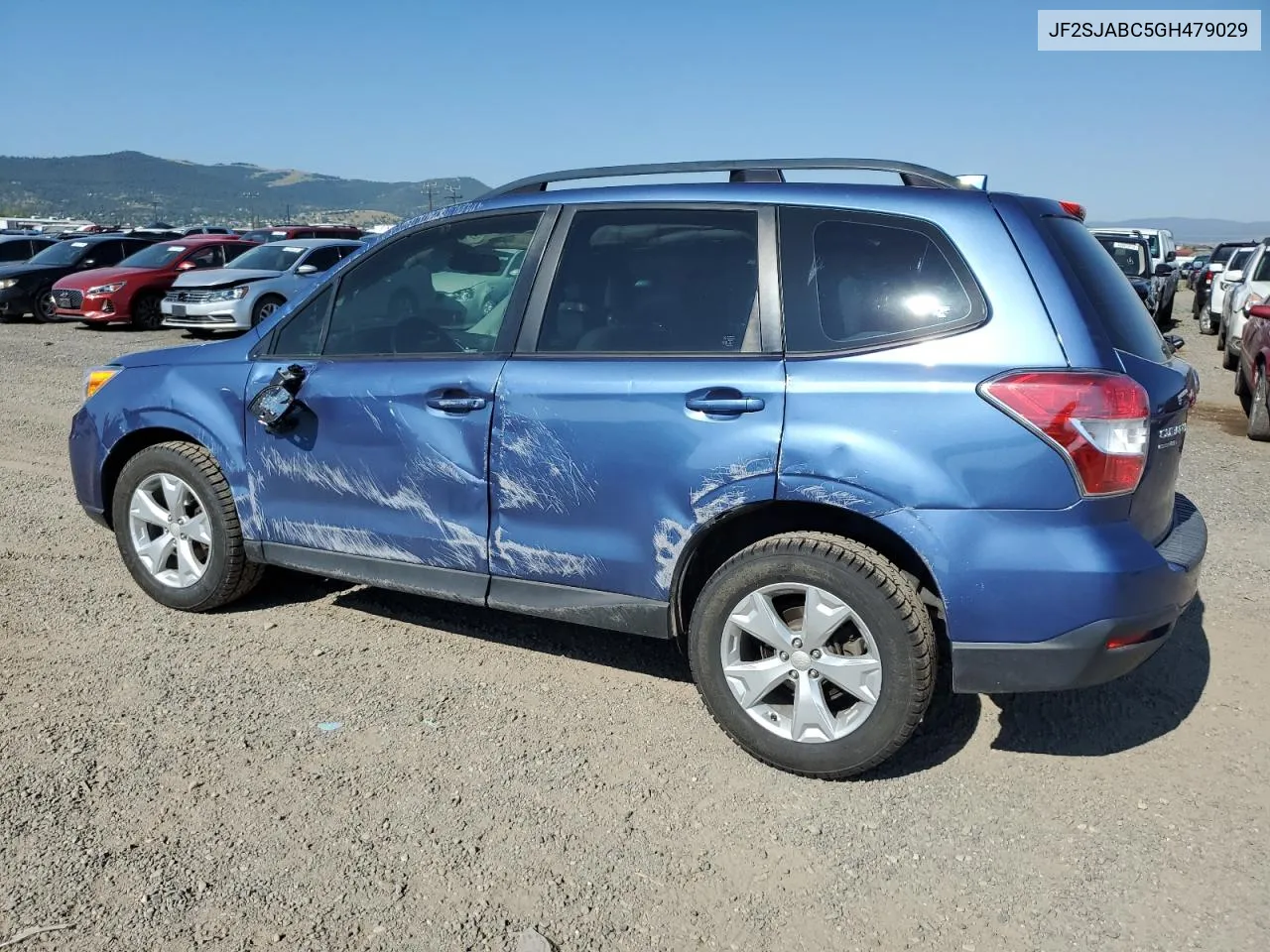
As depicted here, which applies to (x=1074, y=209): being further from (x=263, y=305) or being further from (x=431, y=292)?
(x=263, y=305)

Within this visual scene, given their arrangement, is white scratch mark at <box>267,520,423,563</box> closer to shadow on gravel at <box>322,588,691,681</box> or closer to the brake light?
shadow on gravel at <box>322,588,691,681</box>

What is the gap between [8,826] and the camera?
3.11 metres

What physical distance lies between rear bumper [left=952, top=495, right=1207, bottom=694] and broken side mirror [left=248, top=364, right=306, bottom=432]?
2.69 m

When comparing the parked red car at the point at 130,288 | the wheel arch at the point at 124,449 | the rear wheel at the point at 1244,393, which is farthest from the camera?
the parked red car at the point at 130,288

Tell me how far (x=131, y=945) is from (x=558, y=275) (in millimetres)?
2448

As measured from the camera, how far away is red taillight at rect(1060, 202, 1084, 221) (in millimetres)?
3734

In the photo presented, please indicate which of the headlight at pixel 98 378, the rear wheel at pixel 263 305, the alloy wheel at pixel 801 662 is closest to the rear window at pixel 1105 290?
the alloy wheel at pixel 801 662

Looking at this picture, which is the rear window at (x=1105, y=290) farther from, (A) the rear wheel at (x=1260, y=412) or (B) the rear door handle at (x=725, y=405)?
(A) the rear wheel at (x=1260, y=412)

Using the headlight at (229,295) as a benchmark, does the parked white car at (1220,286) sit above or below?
below

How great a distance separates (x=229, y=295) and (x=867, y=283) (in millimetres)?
15280

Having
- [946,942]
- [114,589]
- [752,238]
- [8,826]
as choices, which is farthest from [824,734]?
[114,589]

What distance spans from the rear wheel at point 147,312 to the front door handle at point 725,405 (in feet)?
55.9

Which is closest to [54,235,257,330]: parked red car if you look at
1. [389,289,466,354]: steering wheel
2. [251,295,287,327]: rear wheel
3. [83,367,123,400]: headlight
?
[251,295,287,327]: rear wheel

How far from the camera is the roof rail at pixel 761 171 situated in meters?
3.53
